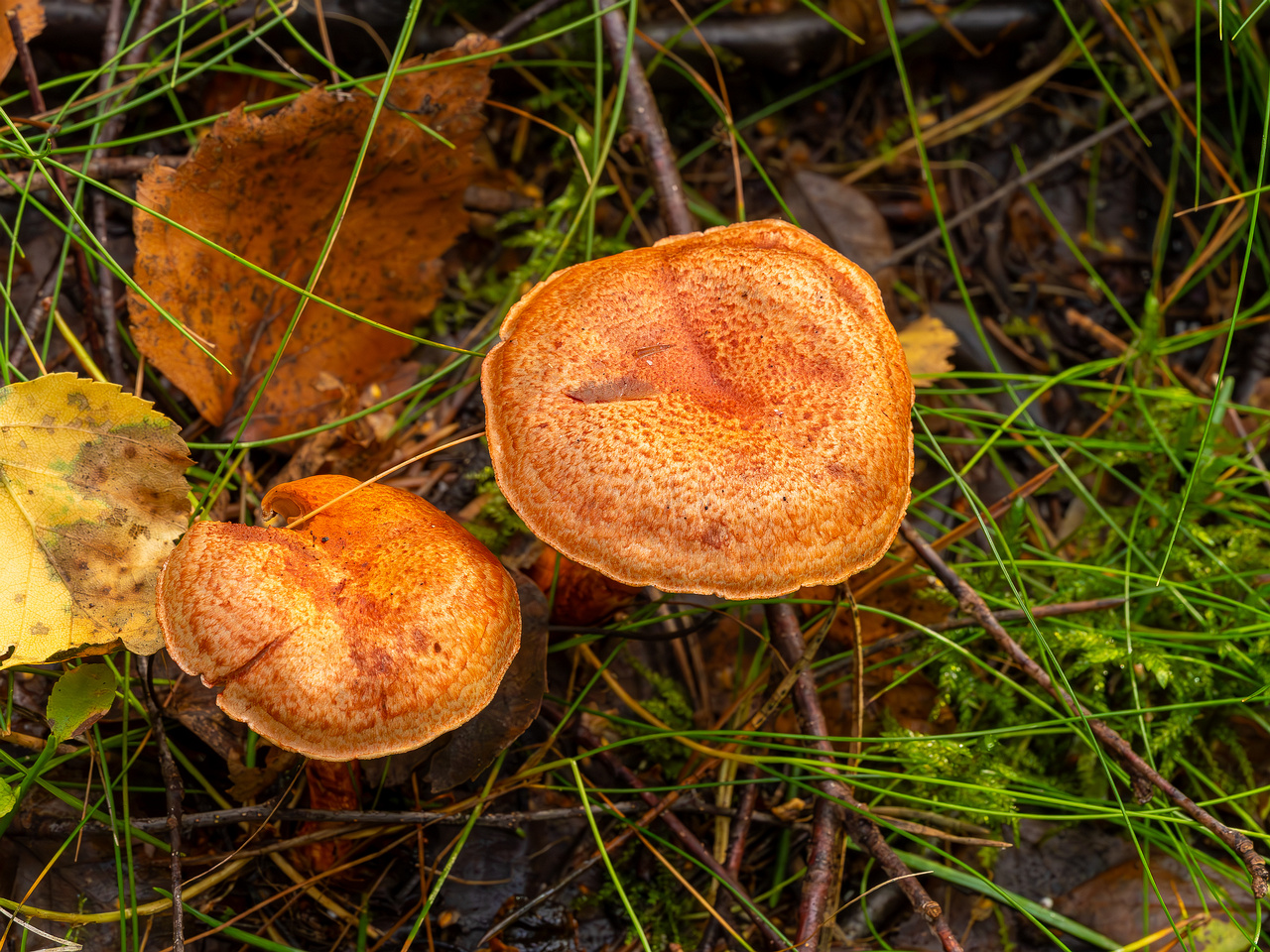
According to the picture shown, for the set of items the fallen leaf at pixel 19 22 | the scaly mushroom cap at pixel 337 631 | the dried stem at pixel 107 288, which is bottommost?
the scaly mushroom cap at pixel 337 631

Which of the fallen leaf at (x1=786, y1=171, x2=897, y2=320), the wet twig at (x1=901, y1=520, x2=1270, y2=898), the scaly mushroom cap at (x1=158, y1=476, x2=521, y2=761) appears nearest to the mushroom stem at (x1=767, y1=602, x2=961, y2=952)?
the wet twig at (x1=901, y1=520, x2=1270, y2=898)

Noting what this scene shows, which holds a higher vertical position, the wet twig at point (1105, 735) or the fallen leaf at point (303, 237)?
the fallen leaf at point (303, 237)

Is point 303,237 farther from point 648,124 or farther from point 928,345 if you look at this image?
point 928,345

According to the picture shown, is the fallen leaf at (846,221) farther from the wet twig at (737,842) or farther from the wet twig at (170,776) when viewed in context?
the wet twig at (170,776)

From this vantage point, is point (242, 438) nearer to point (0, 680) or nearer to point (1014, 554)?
point (0, 680)

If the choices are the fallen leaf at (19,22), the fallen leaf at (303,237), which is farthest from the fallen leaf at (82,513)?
the fallen leaf at (19,22)

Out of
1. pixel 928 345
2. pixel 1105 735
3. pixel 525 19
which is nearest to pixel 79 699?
pixel 525 19

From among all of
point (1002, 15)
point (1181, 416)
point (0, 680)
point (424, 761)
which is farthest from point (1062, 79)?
point (0, 680)
